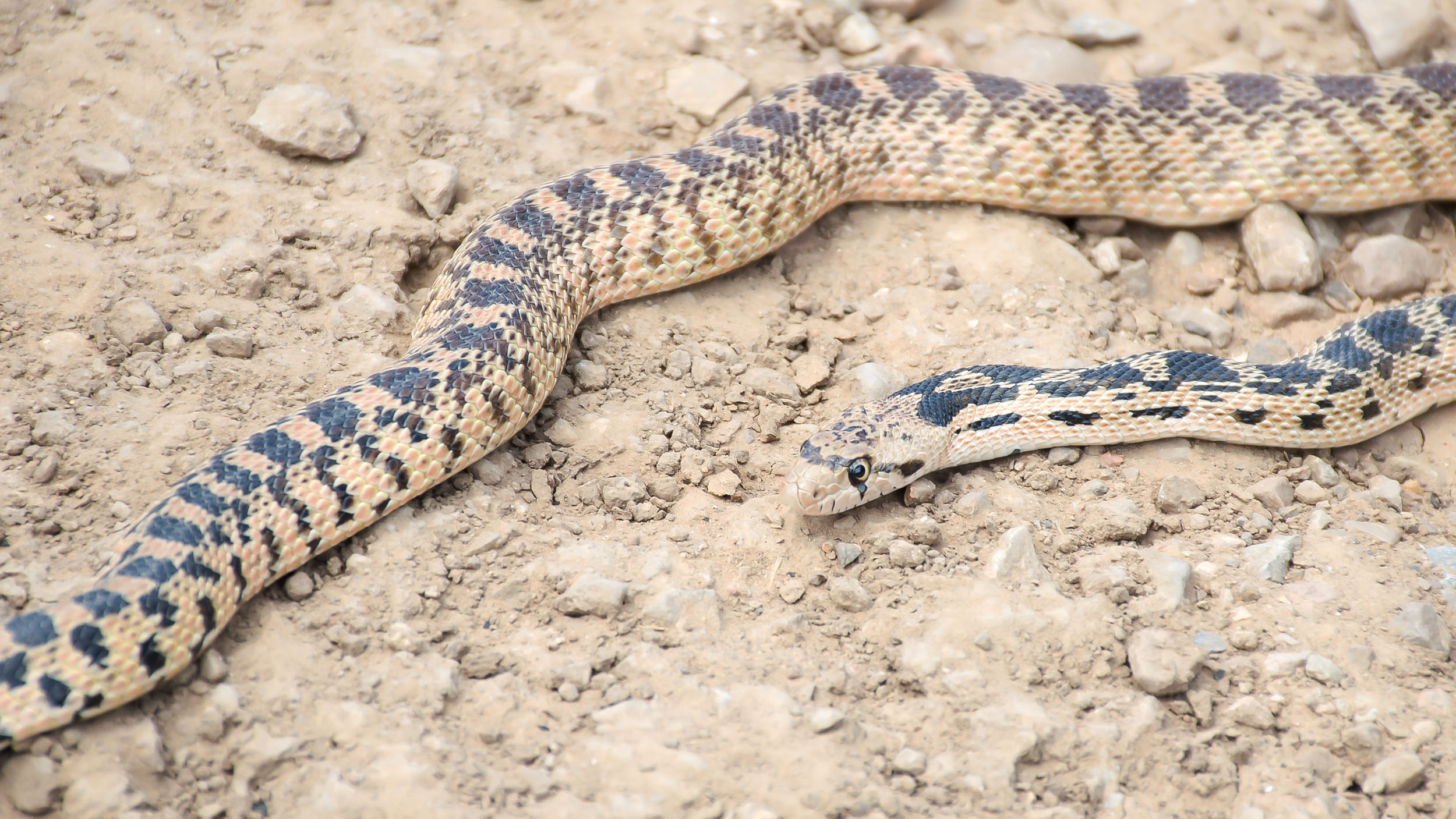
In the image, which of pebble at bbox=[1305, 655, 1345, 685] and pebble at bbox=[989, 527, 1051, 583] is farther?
pebble at bbox=[989, 527, 1051, 583]

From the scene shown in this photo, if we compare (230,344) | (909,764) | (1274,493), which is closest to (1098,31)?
(1274,493)

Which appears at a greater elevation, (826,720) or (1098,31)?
(1098,31)

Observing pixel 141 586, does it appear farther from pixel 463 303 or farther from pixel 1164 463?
pixel 1164 463

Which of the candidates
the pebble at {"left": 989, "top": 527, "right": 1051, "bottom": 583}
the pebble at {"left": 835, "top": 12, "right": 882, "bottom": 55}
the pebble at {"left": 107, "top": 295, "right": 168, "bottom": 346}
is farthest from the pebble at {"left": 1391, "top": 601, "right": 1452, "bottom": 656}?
the pebble at {"left": 107, "top": 295, "right": 168, "bottom": 346}

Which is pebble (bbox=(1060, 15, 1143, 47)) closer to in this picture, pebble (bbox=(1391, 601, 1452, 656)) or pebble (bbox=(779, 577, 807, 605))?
pebble (bbox=(1391, 601, 1452, 656))

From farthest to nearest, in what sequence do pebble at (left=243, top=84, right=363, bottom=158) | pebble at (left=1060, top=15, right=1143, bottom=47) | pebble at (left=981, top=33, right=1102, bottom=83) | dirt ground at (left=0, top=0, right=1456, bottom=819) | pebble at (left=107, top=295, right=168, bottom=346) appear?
pebble at (left=1060, top=15, right=1143, bottom=47)
pebble at (left=981, top=33, right=1102, bottom=83)
pebble at (left=243, top=84, right=363, bottom=158)
pebble at (left=107, top=295, right=168, bottom=346)
dirt ground at (left=0, top=0, right=1456, bottom=819)

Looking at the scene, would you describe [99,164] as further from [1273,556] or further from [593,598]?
[1273,556]
